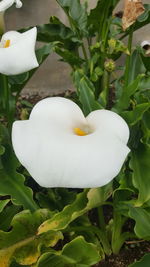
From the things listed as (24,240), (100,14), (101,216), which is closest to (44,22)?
(100,14)

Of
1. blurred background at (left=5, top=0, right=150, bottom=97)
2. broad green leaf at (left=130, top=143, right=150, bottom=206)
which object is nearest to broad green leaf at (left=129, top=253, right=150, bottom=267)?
broad green leaf at (left=130, top=143, right=150, bottom=206)

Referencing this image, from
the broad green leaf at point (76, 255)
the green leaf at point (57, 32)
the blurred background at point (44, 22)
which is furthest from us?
the blurred background at point (44, 22)

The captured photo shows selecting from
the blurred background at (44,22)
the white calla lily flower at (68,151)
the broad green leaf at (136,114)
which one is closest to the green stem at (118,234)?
the broad green leaf at (136,114)

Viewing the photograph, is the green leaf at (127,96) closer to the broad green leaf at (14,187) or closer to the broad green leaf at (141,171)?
the broad green leaf at (141,171)

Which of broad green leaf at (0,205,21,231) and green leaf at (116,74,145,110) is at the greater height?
green leaf at (116,74,145,110)

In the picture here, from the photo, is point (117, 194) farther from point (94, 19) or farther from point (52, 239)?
point (94, 19)

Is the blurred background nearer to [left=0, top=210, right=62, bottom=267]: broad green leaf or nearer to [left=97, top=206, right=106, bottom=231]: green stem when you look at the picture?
[left=97, top=206, right=106, bottom=231]: green stem
